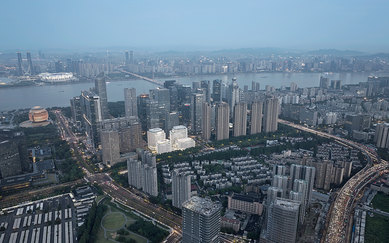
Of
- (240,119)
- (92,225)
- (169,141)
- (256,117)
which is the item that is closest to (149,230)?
(92,225)

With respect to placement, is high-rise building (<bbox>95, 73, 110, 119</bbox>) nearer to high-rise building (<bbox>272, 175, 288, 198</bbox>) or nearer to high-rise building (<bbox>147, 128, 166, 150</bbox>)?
high-rise building (<bbox>147, 128, 166, 150</bbox>)

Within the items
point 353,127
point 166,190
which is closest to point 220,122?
point 166,190

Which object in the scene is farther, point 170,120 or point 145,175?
point 170,120

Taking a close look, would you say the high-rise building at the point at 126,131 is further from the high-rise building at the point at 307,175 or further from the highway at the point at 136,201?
the high-rise building at the point at 307,175

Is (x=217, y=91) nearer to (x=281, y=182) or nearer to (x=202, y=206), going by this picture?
(x=281, y=182)

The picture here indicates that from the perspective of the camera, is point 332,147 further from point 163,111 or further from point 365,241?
point 163,111

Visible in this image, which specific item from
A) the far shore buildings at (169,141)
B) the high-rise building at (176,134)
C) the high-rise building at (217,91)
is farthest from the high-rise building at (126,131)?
the high-rise building at (217,91)
